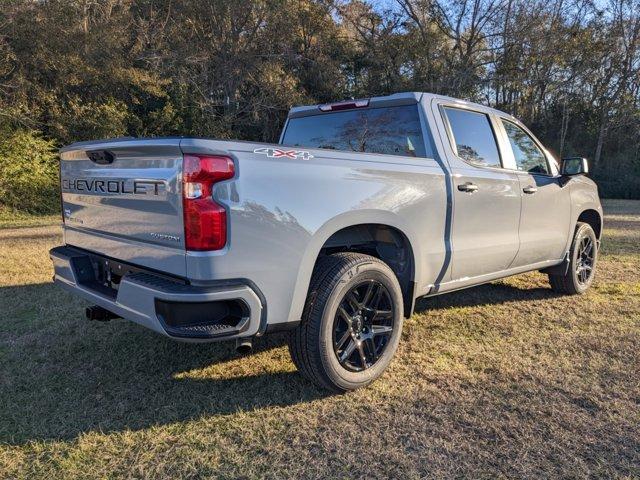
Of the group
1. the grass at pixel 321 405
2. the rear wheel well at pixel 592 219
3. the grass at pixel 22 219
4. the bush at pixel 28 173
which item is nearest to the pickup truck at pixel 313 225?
the grass at pixel 321 405

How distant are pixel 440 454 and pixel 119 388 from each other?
2.02 meters

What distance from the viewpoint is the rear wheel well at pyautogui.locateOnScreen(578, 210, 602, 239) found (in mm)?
5715

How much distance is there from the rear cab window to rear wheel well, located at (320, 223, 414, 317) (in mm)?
721

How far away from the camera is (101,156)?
3.00 m

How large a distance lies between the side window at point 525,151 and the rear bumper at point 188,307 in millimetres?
3122

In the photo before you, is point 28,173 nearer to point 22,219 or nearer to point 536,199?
point 22,219

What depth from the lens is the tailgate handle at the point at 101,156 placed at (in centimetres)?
292

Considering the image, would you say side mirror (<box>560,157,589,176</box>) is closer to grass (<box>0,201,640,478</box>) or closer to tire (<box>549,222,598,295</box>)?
tire (<box>549,222,598,295</box>)

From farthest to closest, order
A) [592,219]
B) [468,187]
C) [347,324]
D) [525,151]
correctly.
A: 1. [592,219]
2. [525,151]
3. [468,187]
4. [347,324]

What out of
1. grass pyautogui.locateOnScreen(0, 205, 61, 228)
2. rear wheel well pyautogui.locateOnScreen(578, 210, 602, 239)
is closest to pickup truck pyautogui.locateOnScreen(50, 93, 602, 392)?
rear wheel well pyautogui.locateOnScreen(578, 210, 602, 239)

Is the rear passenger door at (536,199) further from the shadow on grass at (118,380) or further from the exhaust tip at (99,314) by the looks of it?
the exhaust tip at (99,314)

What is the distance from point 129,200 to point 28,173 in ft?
46.5

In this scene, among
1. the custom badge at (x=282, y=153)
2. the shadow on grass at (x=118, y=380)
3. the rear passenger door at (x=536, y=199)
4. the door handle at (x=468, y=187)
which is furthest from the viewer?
the rear passenger door at (x=536, y=199)

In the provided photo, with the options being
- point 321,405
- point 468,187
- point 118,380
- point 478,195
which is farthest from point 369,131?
point 118,380
